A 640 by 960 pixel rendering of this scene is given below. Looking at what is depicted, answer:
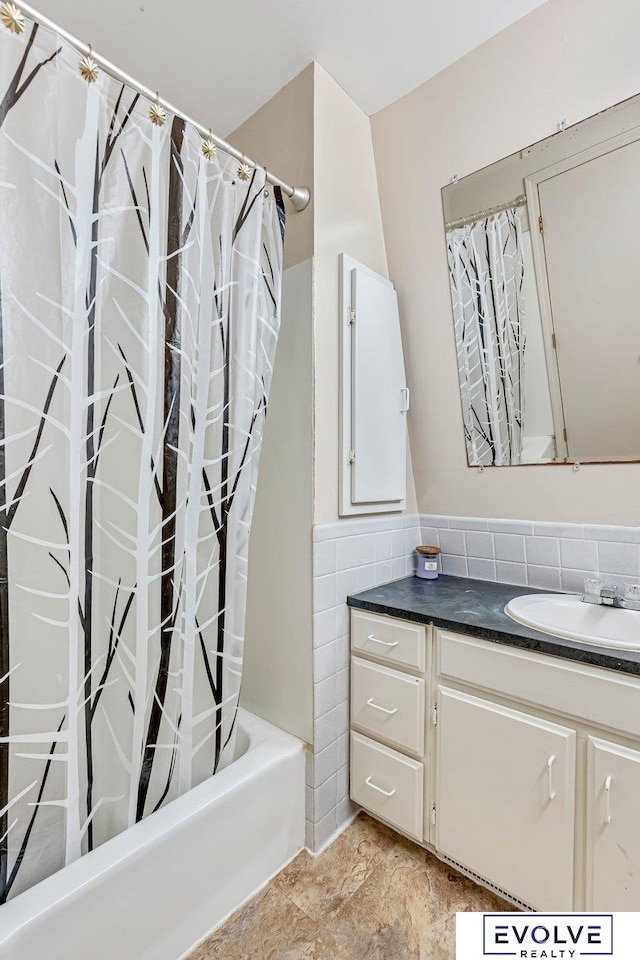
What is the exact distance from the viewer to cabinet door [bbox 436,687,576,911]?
1110 mm

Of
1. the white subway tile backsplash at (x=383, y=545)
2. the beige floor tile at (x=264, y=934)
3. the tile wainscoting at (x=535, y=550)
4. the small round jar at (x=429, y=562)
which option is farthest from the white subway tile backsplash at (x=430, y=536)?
the beige floor tile at (x=264, y=934)

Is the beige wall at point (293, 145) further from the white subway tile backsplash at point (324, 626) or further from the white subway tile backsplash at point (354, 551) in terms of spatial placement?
the white subway tile backsplash at point (324, 626)

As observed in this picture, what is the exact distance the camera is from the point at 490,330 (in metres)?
1.61

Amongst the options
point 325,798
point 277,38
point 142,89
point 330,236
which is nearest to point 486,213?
point 330,236

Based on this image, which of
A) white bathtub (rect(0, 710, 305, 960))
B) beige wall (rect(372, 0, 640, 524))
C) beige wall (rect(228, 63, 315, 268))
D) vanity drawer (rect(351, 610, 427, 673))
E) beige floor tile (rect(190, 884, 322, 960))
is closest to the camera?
white bathtub (rect(0, 710, 305, 960))

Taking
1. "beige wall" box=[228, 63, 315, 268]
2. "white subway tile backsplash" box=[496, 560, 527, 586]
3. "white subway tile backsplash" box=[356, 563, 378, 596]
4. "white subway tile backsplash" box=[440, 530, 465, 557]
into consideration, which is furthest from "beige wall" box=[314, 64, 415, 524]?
"white subway tile backsplash" box=[496, 560, 527, 586]

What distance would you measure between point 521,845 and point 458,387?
4.70 ft

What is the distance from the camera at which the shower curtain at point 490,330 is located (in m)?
1.54

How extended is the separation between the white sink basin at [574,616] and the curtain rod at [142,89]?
1.47 metres

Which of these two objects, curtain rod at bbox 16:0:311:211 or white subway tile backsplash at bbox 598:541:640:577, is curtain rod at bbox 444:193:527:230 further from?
white subway tile backsplash at bbox 598:541:640:577

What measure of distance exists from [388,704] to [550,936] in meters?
0.62

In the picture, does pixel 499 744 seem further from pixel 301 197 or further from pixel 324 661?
pixel 301 197

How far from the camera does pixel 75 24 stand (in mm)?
1353

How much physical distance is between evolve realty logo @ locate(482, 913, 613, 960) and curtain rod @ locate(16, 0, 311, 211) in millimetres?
2085
